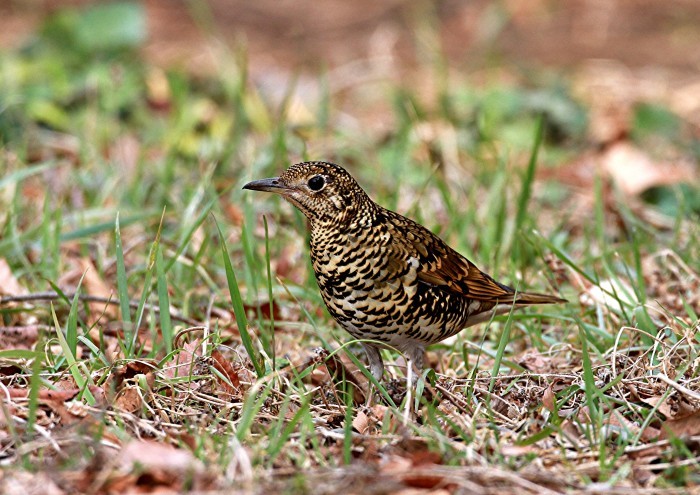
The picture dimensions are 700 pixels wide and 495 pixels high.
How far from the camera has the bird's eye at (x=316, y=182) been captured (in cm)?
429

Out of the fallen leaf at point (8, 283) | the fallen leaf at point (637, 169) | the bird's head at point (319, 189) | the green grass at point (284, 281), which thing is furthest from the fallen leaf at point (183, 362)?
the fallen leaf at point (637, 169)

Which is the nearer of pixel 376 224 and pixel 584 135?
pixel 376 224

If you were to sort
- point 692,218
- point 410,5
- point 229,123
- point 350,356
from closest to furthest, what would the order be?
point 350,356
point 692,218
point 229,123
point 410,5

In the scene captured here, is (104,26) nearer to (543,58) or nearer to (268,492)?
(543,58)

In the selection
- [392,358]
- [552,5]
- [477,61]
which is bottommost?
[392,358]

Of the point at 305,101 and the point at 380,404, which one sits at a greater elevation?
the point at 305,101

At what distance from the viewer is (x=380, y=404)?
4203mm

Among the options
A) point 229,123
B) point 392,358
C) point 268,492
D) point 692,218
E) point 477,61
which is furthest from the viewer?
point 477,61

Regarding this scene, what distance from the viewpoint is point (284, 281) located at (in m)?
5.45

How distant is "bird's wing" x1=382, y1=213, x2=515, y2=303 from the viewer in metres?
4.44

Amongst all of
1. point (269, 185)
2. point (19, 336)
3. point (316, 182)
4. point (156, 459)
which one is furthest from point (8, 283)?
→ point (156, 459)

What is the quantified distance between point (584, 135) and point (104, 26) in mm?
4185

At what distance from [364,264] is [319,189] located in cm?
36

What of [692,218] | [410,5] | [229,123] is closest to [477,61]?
[410,5]
